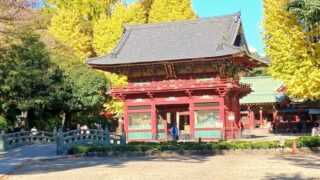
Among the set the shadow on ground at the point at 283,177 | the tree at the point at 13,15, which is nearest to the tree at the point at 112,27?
the tree at the point at 13,15

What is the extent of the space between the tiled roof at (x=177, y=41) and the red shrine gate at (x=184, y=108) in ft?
7.92

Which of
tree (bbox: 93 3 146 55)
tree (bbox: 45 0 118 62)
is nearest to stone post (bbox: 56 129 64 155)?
tree (bbox: 45 0 118 62)

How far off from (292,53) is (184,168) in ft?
56.8

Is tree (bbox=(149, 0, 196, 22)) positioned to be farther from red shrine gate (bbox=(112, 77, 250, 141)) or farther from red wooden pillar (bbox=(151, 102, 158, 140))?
red wooden pillar (bbox=(151, 102, 158, 140))

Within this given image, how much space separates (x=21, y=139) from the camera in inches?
1422

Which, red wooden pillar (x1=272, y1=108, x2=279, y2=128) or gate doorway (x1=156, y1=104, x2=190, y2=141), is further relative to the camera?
red wooden pillar (x1=272, y1=108, x2=279, y2=128)

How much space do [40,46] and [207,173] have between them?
30.2 m

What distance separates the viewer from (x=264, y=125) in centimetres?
6088

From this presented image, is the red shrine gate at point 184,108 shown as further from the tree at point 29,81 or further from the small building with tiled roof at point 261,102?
the small building with tiled roof at point 261,102

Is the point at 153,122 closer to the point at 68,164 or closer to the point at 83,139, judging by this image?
the point at 83,139

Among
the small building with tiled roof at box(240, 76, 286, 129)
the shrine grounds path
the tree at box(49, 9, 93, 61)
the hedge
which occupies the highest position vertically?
the tree at box(49, 9, 93, 61)

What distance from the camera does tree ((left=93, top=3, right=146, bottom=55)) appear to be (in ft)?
222

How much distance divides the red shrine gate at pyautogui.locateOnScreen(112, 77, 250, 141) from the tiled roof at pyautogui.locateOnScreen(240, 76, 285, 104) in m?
12.3

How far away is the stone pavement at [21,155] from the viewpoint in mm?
23375
